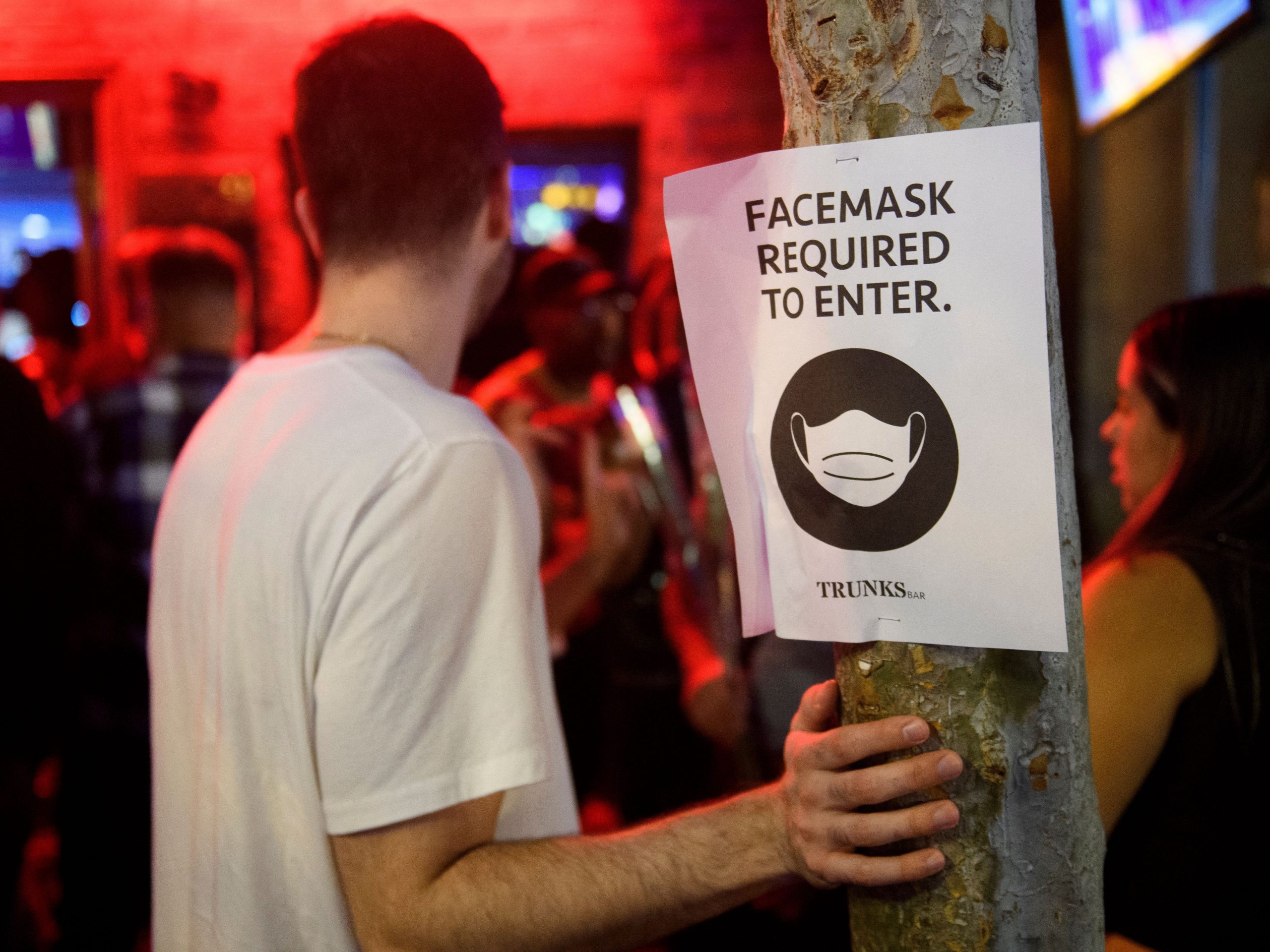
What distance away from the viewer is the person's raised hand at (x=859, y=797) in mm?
675

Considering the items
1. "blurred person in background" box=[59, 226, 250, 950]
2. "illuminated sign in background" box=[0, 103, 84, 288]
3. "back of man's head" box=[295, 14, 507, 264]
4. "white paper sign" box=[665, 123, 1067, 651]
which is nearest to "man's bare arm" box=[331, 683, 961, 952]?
"white paper sign" box=[665, 123, 1067, 651]

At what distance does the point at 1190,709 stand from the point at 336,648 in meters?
1.10

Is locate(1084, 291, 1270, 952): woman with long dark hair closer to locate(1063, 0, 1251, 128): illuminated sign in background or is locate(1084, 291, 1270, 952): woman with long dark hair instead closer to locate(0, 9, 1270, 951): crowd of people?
locate(0, 9, 1270, 951): crowd of people

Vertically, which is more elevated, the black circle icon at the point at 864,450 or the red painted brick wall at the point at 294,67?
the red painted brick wall at the point at 294,67

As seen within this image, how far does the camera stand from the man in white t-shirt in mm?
832

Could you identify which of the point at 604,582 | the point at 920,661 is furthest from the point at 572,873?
the point at 604,582

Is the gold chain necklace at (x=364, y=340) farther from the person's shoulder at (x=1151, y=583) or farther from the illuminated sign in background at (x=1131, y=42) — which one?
the illuminated sign in background at (x=1131, y=42)

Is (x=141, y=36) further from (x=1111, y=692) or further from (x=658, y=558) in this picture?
(x=1111, y=692)

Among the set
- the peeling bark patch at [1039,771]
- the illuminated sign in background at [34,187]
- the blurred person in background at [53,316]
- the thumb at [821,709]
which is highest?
the illuminated sign in background at [34,187]

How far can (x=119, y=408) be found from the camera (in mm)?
Answer: 2463

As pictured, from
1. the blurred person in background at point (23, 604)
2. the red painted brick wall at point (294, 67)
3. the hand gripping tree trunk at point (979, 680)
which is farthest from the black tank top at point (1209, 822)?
the red painted brick wall at point (294, 67)

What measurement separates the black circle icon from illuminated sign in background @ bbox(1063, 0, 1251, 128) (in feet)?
5.61

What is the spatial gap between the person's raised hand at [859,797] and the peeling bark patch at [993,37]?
1.50 feet

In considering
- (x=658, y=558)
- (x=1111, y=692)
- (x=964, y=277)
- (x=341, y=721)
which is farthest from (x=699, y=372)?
(x=658, y=558)
